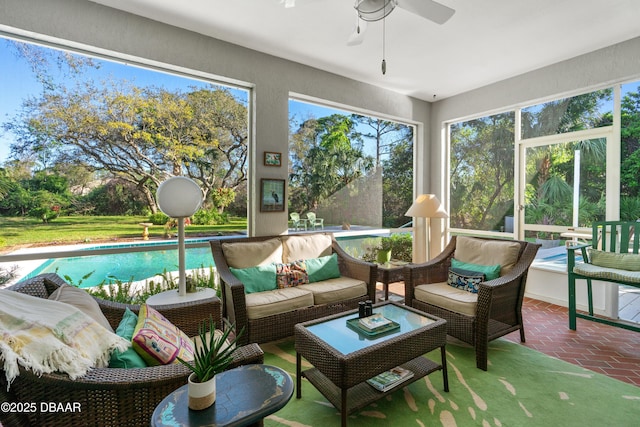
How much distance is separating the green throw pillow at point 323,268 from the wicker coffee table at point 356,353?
39.4 inches

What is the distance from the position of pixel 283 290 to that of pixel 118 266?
161 cm

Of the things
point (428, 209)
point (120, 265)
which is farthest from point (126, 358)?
point (428, 209)

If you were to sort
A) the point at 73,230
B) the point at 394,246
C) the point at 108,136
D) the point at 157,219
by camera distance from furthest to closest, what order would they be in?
the point at 394,246 < the point at 157,219 < the point at 108,136 < the point at 73,230

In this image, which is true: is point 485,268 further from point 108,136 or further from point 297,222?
point 108,136

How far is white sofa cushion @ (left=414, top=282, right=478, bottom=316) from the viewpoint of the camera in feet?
8.33

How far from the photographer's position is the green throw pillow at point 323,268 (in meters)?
3.21

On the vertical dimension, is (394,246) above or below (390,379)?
above

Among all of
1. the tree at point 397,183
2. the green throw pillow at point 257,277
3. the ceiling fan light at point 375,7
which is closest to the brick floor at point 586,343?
the tree at point 397,183

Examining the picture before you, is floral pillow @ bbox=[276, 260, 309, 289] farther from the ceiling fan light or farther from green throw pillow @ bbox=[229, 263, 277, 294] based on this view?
the ceiling fan light

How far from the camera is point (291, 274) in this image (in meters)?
3.07

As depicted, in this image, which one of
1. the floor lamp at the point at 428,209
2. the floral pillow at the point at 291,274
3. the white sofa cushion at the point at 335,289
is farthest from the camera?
the floor lamp at the point at 428,209

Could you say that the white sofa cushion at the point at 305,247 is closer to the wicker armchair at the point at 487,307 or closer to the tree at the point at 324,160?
the tree at the point at 324,160

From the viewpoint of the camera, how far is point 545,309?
3646 millimetres

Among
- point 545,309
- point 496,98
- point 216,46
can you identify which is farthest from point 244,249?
point 496,98
